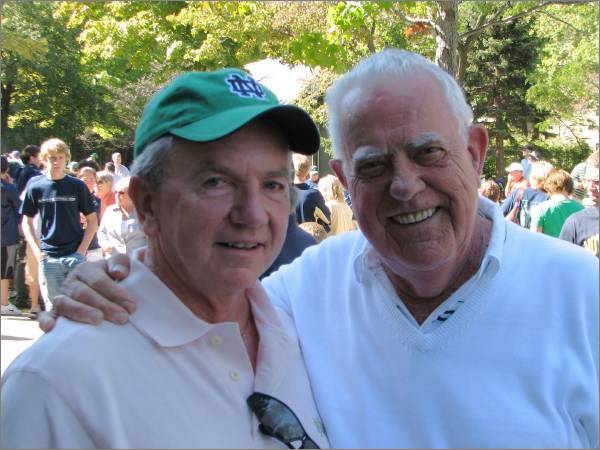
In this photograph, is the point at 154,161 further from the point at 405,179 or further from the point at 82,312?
the point at 405,179

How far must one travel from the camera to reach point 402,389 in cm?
195

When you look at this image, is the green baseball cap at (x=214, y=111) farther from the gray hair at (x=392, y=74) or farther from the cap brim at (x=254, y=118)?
the gray hair at (x=392, y=74)

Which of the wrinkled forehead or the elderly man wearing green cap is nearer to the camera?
the elderly man wearing green cap

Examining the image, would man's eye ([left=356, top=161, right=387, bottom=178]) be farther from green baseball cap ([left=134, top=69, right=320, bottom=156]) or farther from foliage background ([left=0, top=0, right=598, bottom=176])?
foliage background ([left=0, top=0, right=598, bottom=176])

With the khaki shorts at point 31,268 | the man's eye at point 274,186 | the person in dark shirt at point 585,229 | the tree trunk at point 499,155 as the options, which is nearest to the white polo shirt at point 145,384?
the man's eye at point 274,186

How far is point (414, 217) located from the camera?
2061 mm

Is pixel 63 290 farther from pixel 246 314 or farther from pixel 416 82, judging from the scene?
pixel 416 82

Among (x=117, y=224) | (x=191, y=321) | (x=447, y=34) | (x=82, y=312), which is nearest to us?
(x=82, y=312)

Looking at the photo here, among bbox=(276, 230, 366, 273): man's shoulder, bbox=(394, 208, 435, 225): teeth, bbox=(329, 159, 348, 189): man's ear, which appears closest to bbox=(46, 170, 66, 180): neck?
bbox=(276, 230, 366, 273): man's shoulder

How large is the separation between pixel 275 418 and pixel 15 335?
619 centimetres

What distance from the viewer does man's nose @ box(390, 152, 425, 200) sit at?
202cm

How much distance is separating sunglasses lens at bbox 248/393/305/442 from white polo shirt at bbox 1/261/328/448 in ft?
0.07

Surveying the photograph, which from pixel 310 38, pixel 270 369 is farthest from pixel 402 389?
pixel 310 38

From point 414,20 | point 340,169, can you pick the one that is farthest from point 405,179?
point 414,20
